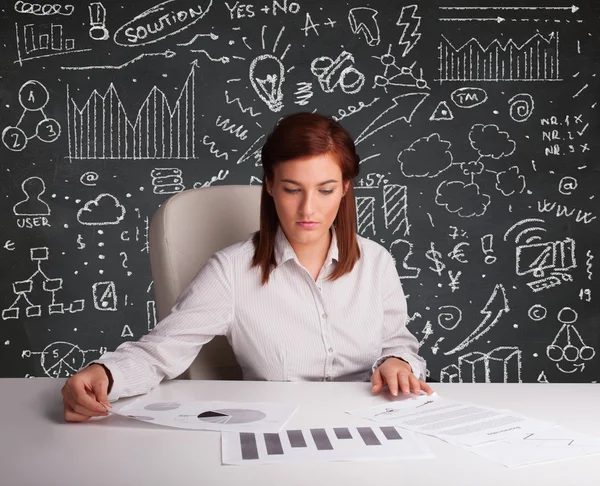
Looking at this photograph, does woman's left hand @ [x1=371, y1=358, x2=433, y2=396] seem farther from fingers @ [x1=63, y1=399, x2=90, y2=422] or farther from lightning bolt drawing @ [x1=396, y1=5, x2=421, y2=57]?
lightning bolt drawing @ [x1=396, y1=5, x2=421, y2=57]

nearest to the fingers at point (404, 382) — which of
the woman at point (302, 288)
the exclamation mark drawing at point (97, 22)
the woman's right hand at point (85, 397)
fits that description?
the woman at point (302, 288)

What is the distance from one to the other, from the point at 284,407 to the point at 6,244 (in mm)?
2546

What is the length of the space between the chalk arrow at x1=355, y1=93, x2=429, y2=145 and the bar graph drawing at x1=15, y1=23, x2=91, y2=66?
140 centimetres

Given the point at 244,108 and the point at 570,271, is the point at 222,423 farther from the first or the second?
the point at 570,271

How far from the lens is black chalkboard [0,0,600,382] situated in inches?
137

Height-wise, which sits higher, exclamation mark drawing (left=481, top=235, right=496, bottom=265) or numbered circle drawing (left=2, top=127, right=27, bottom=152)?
numbered circle drawing (left=2, top=127, right=27, bottom=152)

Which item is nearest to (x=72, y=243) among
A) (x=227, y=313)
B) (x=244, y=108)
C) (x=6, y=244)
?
(x=6, y=244)

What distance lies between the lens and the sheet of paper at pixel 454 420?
1.17 m

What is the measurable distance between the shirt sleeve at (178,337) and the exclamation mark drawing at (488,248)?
80.3 inches

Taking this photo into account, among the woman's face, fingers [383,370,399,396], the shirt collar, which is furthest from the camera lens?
the shirt collar

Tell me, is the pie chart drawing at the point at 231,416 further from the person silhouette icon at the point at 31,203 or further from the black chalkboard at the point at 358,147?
the person silhouette icon at the point at 31,203

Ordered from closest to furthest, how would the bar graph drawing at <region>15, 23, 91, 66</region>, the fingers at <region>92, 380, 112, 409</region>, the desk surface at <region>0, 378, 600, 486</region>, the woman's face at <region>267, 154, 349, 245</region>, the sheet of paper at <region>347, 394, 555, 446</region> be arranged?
the desk surface at <region>0, 378, 600, 486</region> → the sheet of paper at <region>347, 394, 555, 446</region> → the fingers at <region>92, 380, 112, 409</region> → the woman's face at <region>267, 154, 349, 245</region> → the bar graph drawing at <region>15, 23, 91, 66</region>

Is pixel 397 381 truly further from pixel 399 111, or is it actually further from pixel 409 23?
pixel 409 23

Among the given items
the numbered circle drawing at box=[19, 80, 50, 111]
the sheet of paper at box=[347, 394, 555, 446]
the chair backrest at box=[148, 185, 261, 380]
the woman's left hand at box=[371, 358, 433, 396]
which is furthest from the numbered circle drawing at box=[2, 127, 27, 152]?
the sheet of paper at box=[347, 394, 555, 446]
